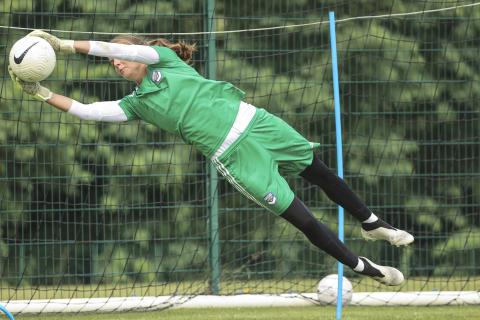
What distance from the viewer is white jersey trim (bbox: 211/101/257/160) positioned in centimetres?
600

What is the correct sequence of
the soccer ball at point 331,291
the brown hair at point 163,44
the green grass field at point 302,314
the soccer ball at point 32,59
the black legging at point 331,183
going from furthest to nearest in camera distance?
the soccer ball at point 331,291, the green grass field at point 302,314, the black legging at point 331,183, the brown hair at point 163,44, the soccer ball at point 32,59

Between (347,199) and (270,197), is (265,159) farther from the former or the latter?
(347,199)

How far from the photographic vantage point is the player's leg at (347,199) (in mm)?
6207

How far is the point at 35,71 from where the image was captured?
5672mm

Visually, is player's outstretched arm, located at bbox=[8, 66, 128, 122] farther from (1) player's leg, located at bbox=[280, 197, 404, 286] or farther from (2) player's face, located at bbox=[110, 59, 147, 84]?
(1) player's leg, located at bbox=[280, 197, 404, 286]

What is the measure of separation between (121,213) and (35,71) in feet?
11.4

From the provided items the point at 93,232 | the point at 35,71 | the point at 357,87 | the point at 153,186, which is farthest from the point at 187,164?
the point at 35,71

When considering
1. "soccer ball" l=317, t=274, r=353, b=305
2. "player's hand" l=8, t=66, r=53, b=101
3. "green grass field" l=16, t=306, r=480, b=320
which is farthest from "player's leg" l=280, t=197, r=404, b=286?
"soccer ball" l=317, t=274, r=353, b=305

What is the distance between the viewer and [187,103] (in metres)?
5.99

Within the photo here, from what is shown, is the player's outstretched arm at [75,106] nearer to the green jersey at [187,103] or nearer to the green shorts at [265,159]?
the green jersey at [187,103]

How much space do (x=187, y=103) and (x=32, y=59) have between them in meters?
0.88

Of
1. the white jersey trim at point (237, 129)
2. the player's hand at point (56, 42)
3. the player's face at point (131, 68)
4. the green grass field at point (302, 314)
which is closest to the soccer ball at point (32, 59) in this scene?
the player's hand at point (56, 42)

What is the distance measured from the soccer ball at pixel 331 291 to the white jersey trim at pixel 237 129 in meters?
2.58

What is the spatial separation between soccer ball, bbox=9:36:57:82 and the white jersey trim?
3.36 ft
